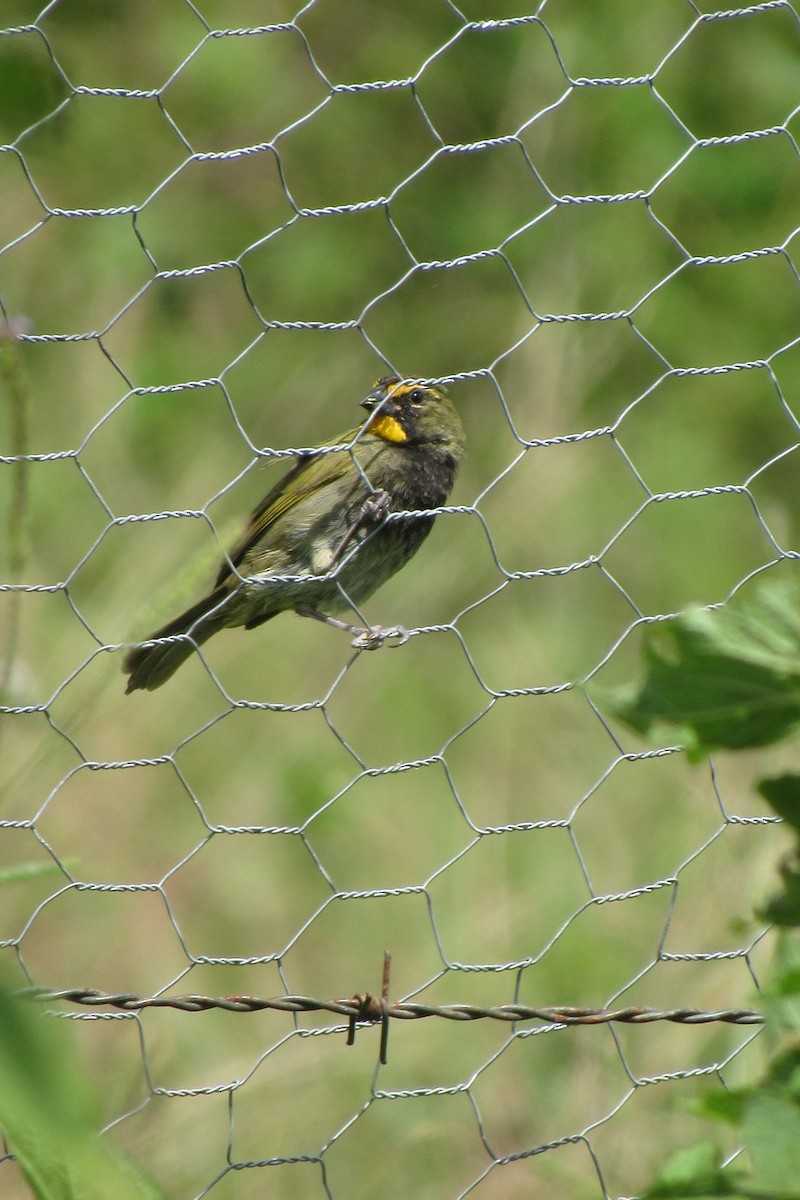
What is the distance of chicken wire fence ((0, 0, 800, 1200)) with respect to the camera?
3.38 metres

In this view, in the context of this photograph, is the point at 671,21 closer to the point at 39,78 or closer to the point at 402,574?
the point at 402,574

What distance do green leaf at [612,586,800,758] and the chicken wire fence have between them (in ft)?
6.54

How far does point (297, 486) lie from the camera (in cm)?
298

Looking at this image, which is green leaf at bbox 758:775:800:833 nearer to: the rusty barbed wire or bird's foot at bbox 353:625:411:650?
the rusty barbed wire

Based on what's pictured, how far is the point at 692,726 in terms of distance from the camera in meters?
1.10

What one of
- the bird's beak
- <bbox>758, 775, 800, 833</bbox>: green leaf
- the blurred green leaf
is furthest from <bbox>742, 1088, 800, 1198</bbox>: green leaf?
the bird's beak

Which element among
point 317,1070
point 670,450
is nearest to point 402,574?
point 670,450

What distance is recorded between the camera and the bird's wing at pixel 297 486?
9.69 feet

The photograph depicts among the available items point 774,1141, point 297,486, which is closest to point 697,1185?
point 774,1141

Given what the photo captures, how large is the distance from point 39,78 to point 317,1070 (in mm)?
2498

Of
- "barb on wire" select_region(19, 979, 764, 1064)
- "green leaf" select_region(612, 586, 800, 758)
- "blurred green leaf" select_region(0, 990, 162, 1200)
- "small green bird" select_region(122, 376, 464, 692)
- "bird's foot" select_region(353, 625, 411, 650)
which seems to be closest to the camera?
"blurred green leaf" select_region(0, 990, 162, 1200)

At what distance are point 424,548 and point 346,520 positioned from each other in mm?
1663

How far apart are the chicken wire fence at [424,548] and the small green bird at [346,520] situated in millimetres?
458

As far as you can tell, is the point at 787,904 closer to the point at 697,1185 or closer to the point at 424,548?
the point at 697,1185
